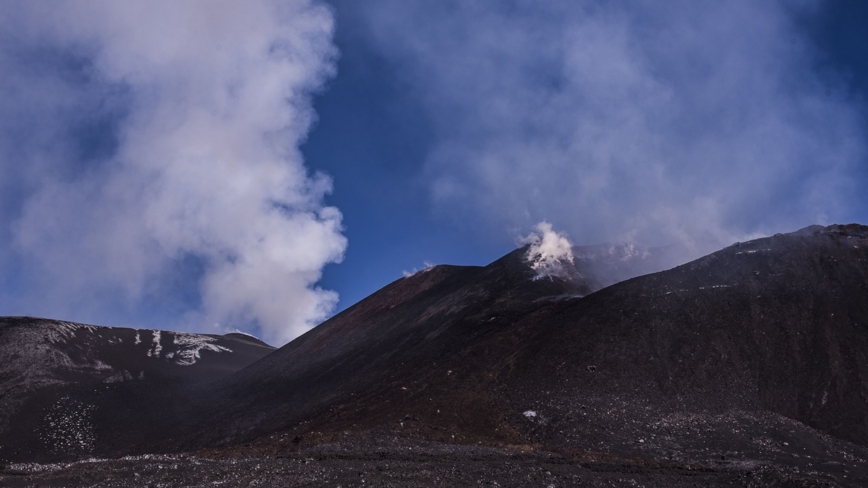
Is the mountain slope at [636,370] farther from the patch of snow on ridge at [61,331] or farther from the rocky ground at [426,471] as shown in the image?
the patch of snow on ridge at [61,331]

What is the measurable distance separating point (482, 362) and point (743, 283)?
23.2 meters

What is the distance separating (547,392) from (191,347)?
247 feet

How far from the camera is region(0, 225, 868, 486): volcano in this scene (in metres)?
30.8

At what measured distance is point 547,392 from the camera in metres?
41.9

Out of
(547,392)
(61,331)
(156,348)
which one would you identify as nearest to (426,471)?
(547,392)

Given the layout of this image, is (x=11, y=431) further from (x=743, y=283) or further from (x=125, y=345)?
(x=743, y=283)

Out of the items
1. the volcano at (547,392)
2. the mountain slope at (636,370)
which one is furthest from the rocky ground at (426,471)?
the mountain slope at (636,370)

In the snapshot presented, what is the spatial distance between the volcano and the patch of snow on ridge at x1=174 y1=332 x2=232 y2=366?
15.6m

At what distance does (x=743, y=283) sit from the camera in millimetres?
50594

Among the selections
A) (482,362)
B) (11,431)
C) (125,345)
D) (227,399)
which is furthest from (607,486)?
(125,345)

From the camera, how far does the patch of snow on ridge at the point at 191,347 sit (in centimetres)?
9269

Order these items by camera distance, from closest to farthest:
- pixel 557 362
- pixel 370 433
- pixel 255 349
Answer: pixel 370 433 < pixel 557 362 < pixel 255 349

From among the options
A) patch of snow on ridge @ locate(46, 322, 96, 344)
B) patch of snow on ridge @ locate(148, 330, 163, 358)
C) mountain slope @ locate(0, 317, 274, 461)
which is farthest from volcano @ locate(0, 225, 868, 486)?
patch of snow on ridge @ locate(148, 330, 163, 358)

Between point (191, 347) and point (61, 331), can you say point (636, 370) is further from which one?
point (61, 331)
